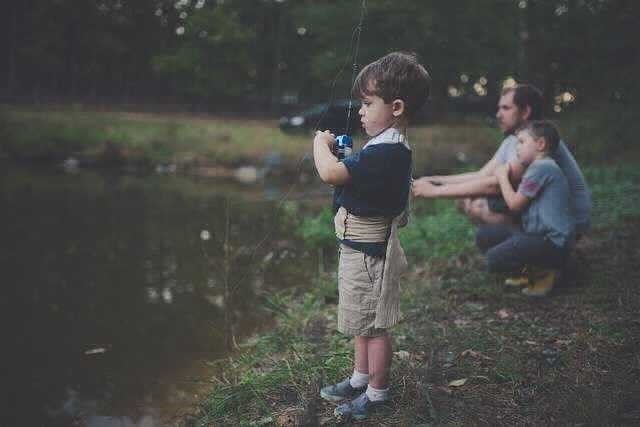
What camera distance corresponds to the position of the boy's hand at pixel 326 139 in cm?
221

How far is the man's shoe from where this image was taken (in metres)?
3.71

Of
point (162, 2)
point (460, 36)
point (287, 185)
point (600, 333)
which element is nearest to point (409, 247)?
point (600, 333)

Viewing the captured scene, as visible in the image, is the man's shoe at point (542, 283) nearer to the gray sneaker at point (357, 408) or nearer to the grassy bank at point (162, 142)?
the gray sneaker at point (357, 408)

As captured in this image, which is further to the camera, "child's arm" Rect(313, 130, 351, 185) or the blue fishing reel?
the blue fishing reel

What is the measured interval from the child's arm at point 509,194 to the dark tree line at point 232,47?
25.6ft

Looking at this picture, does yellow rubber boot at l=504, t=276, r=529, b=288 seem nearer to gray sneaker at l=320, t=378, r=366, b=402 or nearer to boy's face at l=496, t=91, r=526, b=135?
boy's face at l=496, t=91, r=526, b=135

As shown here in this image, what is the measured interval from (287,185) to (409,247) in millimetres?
8252

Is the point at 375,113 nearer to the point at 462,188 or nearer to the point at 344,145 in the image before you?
the point at 344,145

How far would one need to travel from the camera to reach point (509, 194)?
3.70m

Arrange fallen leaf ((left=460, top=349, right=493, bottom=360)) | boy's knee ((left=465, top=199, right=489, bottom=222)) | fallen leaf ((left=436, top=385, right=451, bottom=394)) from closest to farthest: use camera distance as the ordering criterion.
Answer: fallen leaf ((left=436, top=385, right=451, bottom=394))
fallen leaf ((left=460, top=349, right=493, bottom=360))
boy's knee ((left=465, top=199, right=489, bottom=222))

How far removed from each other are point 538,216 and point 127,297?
3.27 metres

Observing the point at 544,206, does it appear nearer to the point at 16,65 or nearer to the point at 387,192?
the point at 387,192

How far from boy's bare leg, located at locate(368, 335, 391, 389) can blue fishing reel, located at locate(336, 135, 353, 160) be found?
30.2 inches

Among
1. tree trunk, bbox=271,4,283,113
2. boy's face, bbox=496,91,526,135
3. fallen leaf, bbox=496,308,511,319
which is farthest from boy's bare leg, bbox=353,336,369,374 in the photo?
tree trunk, bbox=271,4,283,113
